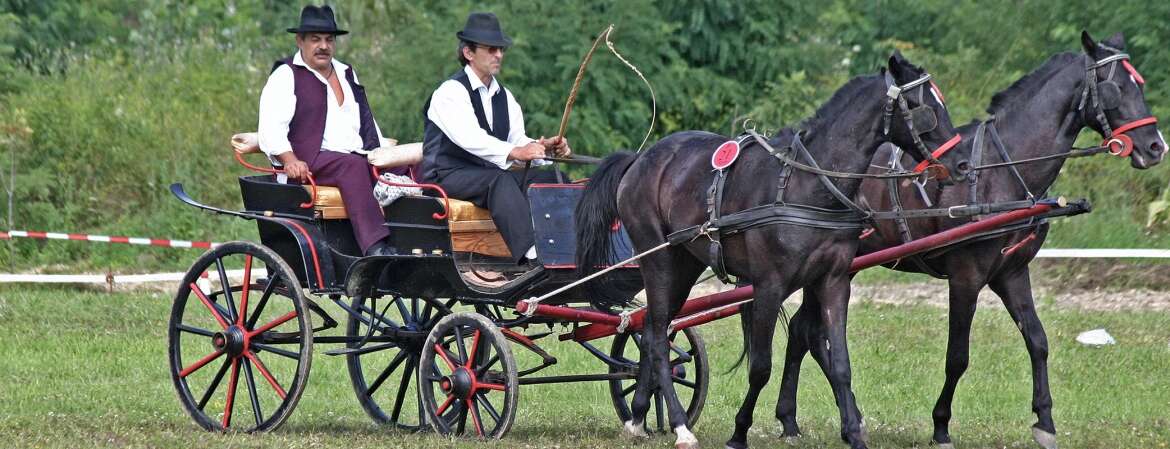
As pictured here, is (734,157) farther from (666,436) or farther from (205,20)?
(205,20)

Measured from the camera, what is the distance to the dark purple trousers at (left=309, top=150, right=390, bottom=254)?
7.93 m

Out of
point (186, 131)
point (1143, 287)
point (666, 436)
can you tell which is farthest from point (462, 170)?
point (186, 131)

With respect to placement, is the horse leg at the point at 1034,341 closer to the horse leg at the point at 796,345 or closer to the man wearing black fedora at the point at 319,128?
the horse leg at the point at 796,345

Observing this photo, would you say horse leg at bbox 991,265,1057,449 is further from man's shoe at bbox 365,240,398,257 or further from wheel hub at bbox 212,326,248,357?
wheel hub at bbox 212,326,248,357

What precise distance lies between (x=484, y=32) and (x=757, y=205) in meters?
1.76

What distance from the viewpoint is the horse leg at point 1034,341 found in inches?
302

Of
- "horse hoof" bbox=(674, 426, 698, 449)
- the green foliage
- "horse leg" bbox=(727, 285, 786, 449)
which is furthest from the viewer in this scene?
the green foliage

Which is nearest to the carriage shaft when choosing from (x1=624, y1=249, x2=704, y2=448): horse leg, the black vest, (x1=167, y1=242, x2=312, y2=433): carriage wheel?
(x1=624, y1=249, x2=704, y2=448): horse leg

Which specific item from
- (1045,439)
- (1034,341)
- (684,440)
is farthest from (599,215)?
(1045,439)

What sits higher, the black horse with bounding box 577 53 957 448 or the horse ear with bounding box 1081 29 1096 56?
the horse ear with bounding box 1081 29 1096 56

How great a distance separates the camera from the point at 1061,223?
1374 centimetres

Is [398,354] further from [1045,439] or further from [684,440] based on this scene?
[1045,439]

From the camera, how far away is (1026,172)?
25.1 feet

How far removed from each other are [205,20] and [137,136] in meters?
3.80
